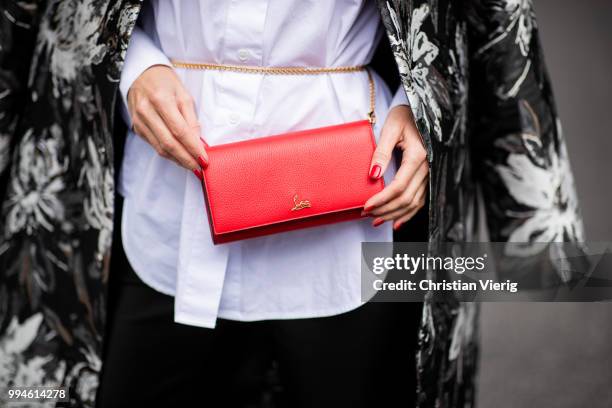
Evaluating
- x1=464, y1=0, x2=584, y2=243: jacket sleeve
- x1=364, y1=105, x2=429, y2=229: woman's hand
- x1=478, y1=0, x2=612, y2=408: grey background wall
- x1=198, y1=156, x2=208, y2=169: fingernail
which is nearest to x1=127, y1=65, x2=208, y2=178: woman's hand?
x1=198, y1=156, x2=208, y2=169: fingernail

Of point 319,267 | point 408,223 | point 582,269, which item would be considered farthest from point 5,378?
point 582,269

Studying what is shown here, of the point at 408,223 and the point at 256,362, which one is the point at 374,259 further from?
the point at 256,362

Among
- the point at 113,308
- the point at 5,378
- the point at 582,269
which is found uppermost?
the point at 582,269

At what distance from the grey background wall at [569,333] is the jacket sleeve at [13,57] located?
1.56 m

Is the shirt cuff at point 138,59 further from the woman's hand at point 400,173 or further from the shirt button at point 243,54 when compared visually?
the woman's hand at point 400,173

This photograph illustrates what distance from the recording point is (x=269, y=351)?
116 cm

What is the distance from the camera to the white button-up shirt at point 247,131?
3.35 ft

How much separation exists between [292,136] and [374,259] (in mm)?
233

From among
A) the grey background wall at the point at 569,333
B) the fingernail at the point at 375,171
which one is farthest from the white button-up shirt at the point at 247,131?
the grey background wall at the point at 569,333

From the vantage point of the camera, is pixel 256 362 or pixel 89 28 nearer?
pixel 89 28

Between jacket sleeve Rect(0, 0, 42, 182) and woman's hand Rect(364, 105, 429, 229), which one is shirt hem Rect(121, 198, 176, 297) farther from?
woman's hand Rect(364, 105, 429, 229)

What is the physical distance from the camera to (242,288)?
1.06 meters

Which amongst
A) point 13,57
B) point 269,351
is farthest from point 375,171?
point 13,57

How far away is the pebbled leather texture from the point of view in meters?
0.99
